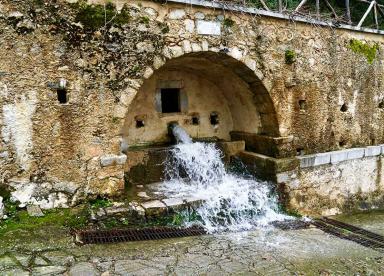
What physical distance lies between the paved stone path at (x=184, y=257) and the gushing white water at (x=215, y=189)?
57cm

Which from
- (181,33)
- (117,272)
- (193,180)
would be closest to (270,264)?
(117,272)

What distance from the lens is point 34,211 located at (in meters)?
4.43

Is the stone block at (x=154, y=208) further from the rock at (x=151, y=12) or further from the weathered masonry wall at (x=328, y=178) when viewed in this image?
the rock at (x=151, y=12)

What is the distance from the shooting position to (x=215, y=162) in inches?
249

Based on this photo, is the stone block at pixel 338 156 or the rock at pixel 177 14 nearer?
the rock at pixel 177 14

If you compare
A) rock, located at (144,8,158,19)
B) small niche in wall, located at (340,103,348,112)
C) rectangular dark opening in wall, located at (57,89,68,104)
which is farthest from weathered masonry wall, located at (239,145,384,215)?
rectangular dark opening in wall, located at (57,89,68,104)

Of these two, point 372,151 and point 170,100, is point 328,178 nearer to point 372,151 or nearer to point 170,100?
point 372,151

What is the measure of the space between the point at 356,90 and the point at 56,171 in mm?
5417

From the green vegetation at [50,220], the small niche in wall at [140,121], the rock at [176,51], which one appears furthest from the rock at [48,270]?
the small niche in wall at [140,121]

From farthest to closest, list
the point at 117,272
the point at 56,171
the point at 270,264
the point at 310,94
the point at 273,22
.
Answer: the point at 310,94 < the point at 273,22 < the point at 56,171 < the point at 270,264 < the point at 117,272

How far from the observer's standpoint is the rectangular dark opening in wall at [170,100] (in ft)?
22.8

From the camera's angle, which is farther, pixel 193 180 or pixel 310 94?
pixel 310 94

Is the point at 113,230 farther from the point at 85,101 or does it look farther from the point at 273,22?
the point at 273,22

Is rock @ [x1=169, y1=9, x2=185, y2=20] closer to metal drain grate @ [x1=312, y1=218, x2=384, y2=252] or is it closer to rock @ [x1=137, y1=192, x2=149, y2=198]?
rock @ [x1=137, y1=192, x2=149, y2=198]
